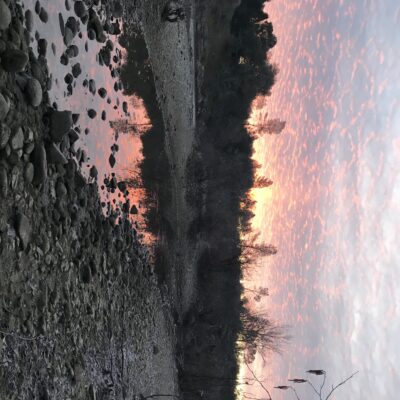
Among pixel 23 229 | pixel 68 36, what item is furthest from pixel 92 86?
pixel 23 229

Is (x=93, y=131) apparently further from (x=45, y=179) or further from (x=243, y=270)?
(x=243, y=270)

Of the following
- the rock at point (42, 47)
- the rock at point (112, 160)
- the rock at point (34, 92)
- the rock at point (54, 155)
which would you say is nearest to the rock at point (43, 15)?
the rock at point (42, 47)

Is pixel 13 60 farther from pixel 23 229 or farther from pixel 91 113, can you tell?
pixel 91 113

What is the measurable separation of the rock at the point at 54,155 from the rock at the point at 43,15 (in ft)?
7.60

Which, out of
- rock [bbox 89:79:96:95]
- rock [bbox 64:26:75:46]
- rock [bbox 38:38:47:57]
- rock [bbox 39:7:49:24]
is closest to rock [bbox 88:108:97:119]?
rock [bbox 89:79:96:95]

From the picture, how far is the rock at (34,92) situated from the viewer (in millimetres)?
7574

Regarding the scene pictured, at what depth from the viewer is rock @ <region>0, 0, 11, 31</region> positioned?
22.7 feet

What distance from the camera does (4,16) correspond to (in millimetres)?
6969

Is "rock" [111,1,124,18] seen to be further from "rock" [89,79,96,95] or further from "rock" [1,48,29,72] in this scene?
"rock" [1,48,29,72]

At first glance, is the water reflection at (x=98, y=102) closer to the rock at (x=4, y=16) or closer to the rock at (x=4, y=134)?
the rock at (x=4, y=16)

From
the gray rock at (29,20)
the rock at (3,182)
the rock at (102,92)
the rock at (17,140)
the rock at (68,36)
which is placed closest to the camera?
the rock at (3,182)

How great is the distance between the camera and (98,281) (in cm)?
1082

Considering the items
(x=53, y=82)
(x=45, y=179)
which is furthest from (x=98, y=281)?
(x=53, y=82)

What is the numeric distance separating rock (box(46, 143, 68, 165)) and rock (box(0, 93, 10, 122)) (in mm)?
1532
